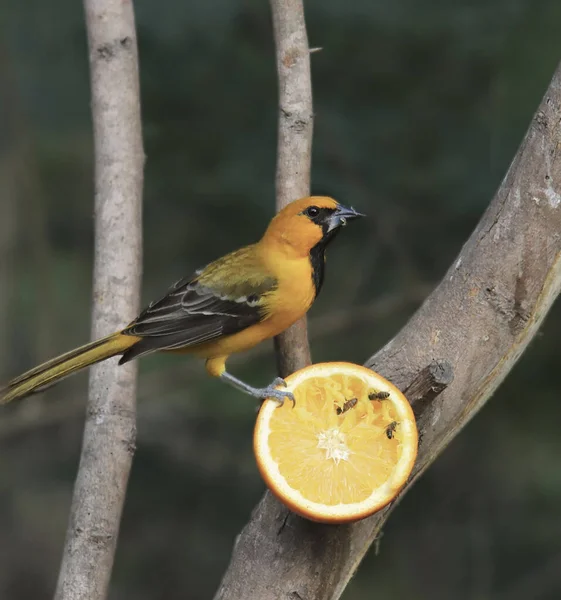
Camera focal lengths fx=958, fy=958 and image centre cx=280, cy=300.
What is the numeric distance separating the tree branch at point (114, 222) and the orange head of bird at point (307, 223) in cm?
51

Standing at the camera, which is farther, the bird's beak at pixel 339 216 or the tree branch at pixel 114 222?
the bird's beak at pixel 339 216

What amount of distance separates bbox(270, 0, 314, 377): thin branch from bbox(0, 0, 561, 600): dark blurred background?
4.93 ft

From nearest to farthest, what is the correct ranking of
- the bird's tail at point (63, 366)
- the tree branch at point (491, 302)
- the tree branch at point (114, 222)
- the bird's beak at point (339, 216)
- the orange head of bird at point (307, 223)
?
1. the tree branch at point (491, 302)
2. the tree branch at point (114, 222)
3. the bird's tail at point (63, 366)
4. the orange head of bird at point (307, 223)
5. the bird's beak at point (339, 216)

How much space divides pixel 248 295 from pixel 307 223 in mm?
335

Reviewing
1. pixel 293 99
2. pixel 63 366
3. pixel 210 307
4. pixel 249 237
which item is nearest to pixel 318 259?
pixel 210 307

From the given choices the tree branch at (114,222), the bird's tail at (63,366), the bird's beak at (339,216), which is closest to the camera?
the tree branch at (114,222)

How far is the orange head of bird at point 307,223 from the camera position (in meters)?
3.26

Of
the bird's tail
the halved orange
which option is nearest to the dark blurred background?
the bird's tail

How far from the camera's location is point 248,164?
4750 mm

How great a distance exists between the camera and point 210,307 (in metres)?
3.47

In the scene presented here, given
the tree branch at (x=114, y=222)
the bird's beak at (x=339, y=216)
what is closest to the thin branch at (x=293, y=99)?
the bird's beak at (x=339, y=216)

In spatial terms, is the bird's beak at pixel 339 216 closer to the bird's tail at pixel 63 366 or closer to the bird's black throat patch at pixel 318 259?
the bird's black throat patch at pixel 318 259

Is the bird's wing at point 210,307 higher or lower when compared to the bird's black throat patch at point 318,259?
lower

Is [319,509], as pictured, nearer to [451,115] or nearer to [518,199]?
[518,199]
